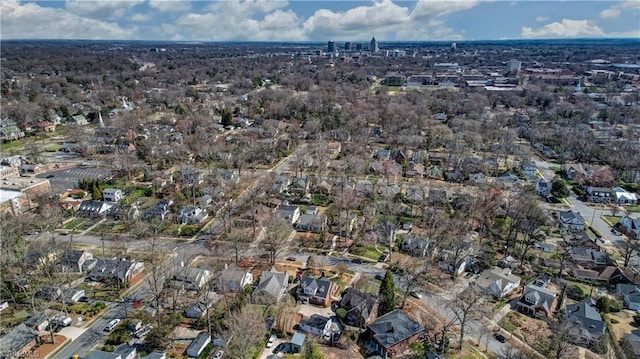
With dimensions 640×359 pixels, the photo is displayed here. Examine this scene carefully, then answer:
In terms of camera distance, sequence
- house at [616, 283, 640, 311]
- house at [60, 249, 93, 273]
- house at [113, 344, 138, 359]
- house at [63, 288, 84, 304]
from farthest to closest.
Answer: house at [60, 249, 93, 273] < house at [616, 283, 640, 311] < house at [63, 288, 84, 304] < house at [113, 344, 138, 359]

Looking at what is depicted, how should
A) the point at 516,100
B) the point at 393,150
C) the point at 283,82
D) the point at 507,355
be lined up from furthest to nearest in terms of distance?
the point at 283,82 < the point at 516,100 < the point at 393,150 < the point at 507,355

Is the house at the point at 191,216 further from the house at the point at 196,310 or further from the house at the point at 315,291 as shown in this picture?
the house at the point at 315,291

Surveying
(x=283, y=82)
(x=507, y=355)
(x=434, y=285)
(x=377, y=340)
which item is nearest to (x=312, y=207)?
(x=434, y=285)

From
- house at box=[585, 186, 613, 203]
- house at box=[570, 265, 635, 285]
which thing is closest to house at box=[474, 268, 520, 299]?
house at box=[570, 265, 635, 285]

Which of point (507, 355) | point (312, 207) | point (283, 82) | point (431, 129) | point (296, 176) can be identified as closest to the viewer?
point (507, 355)

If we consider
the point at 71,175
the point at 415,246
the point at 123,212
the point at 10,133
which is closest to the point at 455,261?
the point at 415,246

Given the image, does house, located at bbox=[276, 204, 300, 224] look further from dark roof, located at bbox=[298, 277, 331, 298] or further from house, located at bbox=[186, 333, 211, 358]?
house, located at bbox=[186, 333, 211, 358]

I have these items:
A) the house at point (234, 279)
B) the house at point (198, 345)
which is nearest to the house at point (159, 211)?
the house at point (234, 279)

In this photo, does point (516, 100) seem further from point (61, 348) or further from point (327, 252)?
point (61, 348)
